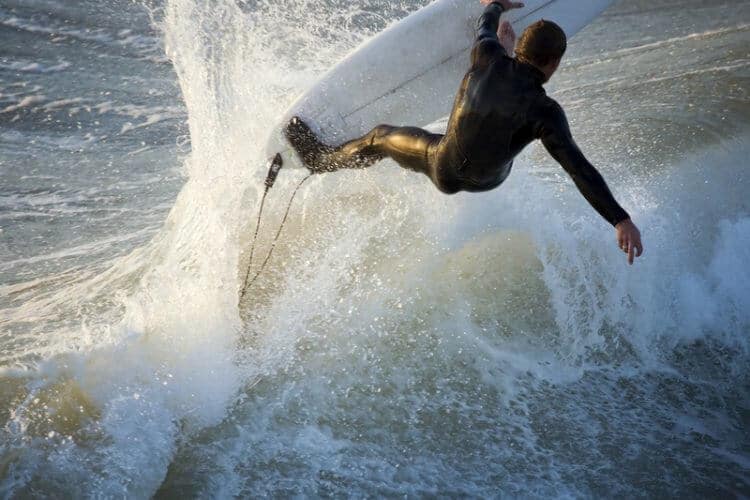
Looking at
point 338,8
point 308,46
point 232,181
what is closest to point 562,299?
point 232,181

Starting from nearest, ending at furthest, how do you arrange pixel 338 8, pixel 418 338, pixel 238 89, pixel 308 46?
pixel 418 338, pixel 238 89, pixel 308 46, pixel 338 8

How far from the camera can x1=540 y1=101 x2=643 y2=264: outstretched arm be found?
2975 mm

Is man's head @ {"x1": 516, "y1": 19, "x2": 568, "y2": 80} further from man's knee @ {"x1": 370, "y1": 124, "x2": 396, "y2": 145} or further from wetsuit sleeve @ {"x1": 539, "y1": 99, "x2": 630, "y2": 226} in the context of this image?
man's knee @ {"x1": 370, "y1": 124, "x2": 396, "y2": 145}

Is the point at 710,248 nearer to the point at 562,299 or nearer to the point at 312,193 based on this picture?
the point at 562,299

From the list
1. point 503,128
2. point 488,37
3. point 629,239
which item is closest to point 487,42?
point 488,37

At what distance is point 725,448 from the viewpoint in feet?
11.9

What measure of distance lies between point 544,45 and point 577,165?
568mm

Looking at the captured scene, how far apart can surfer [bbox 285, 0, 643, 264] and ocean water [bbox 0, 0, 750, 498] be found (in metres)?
1.05

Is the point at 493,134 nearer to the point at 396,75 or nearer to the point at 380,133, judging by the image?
the point at 380,133

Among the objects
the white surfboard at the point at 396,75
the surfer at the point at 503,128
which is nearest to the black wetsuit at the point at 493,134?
the surfer at the point at 503,128

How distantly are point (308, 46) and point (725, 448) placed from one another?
4.59 metres

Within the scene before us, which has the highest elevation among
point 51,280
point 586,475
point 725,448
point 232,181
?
point 232,181

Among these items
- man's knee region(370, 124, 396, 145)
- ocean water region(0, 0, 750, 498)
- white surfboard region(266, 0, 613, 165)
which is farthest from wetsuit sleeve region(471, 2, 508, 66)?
ocean water region(0, 0, 750, 498)

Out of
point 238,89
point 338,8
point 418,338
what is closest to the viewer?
point 418,338
